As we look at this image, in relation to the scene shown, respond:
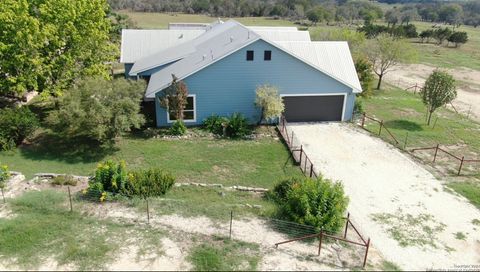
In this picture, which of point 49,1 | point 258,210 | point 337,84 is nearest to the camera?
point 258,210

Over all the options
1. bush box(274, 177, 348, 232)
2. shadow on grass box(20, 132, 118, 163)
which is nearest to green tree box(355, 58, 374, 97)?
bush box(274, 177, 348, 232)

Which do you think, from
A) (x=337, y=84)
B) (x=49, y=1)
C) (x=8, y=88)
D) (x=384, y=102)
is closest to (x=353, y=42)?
(x=384, y=102)

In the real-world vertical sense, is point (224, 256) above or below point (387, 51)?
below

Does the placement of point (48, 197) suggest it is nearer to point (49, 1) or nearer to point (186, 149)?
point (186, 149)

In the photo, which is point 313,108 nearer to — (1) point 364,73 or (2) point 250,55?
(2) point 250,55

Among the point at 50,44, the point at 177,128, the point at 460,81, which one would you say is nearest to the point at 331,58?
the point at 177,128

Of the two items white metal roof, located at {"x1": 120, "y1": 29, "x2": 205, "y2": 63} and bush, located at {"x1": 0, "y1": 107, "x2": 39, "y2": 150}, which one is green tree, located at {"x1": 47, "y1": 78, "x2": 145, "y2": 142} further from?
white metal roof, located at {"x1": 120, "y1": 29, "x2": 205, "y2": 63}
